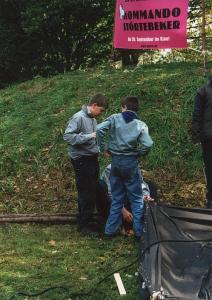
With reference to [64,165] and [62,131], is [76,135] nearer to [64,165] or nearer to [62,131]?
[64,165]

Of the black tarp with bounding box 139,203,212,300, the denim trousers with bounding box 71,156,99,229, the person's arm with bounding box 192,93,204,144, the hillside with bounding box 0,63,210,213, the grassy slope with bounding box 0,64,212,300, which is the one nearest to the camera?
the black tarp with bounding box 139,203,212,300

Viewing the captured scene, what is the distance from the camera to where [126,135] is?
5770mm

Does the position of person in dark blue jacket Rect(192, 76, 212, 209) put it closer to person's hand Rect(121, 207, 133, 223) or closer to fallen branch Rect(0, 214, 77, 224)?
person's hand Rect(121, 207, 133, 223)

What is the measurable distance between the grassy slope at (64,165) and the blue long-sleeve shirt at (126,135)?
103cm

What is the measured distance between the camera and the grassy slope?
5.08m

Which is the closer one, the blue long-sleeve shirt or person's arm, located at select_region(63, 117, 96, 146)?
the blue long-sleeve shirt

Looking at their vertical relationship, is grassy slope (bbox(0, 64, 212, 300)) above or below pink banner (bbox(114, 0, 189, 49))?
below

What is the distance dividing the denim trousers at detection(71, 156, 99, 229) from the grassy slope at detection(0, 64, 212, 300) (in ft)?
0.92

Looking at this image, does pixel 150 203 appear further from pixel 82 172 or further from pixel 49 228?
pixel 49 228

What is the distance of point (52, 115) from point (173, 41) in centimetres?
279

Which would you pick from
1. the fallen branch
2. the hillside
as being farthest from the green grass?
the hillside

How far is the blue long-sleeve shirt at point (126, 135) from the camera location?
18.8 feet

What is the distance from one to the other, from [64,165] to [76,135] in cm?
263

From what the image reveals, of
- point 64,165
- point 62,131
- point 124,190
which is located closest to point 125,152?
point 124,190
